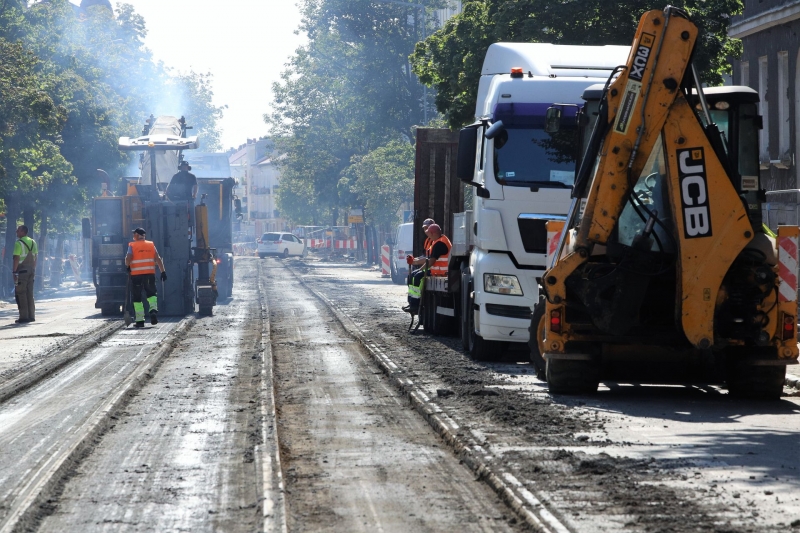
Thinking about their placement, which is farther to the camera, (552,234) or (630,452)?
(552,234)

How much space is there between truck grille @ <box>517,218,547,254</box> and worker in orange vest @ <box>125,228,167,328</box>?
368 inches

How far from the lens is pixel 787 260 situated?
1070 cm

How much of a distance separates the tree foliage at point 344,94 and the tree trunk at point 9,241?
2302 centimetres

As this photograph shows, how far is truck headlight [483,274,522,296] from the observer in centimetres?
1370

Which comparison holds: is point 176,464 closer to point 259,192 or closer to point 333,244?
point 333,244

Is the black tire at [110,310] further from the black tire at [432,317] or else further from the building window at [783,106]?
the building window at [783,106]

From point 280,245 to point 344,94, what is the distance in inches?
481

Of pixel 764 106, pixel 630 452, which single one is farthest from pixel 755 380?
pixel 764 106

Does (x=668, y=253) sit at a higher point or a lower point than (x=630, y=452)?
higher

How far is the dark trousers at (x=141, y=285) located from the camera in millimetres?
20908

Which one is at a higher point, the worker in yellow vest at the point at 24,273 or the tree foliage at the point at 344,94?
the tree foliage at the point at 344,94

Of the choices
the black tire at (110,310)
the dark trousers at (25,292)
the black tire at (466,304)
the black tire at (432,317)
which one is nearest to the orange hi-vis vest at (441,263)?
the black tire at (432,317)

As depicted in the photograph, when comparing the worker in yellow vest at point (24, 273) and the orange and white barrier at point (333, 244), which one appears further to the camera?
the orange and white barrier at point (333, 244)

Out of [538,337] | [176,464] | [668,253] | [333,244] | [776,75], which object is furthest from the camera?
[333,244]
